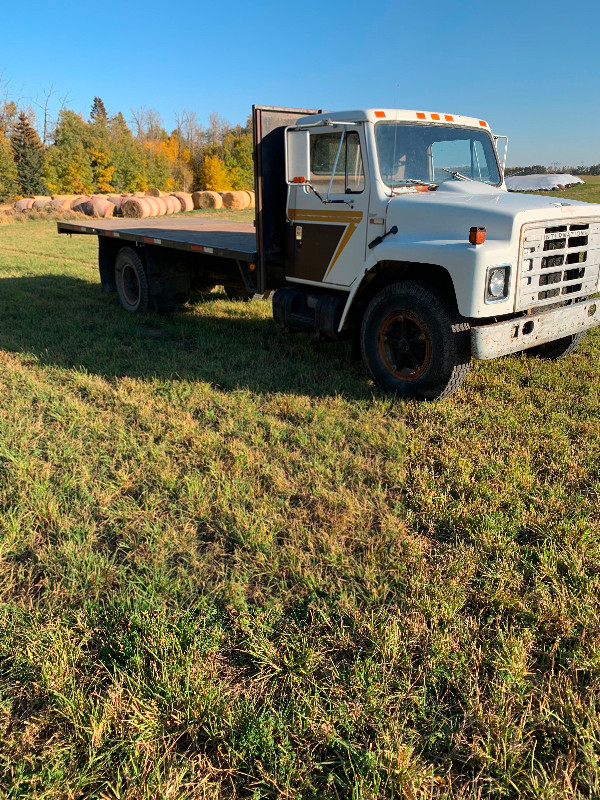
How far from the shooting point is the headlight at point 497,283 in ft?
13.8

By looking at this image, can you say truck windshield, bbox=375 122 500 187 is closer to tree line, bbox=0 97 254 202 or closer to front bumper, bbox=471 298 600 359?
front bumper, bbox=471 298 600 359

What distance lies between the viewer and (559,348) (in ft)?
19.2

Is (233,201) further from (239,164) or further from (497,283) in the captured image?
(497,283)

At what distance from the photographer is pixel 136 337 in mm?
7035

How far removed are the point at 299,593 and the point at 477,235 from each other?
2.79m

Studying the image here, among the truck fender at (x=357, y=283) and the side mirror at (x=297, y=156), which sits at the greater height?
the side mirror at (x=297, y=156)

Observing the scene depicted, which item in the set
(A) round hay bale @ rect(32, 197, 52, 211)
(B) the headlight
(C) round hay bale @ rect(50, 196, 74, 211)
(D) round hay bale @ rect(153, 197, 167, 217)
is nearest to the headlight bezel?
(B) the headlight

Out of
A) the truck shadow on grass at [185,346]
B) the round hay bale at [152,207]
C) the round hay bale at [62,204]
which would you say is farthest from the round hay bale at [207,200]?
the truck shadow on grass at [185,346]

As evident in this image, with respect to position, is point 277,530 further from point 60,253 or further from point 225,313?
point 60,253

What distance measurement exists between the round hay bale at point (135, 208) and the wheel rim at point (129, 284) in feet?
65.1

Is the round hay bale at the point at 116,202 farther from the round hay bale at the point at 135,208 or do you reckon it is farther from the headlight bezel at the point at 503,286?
the headlight bezel at the point at 503,286

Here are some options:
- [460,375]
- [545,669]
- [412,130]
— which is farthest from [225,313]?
[545,669]

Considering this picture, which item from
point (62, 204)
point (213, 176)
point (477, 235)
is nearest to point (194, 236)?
point (477, 235)

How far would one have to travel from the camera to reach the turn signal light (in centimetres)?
416
